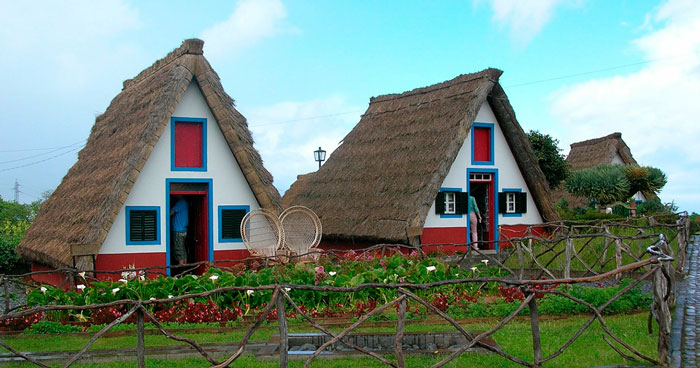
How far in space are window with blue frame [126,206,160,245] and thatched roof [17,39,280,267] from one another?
649 millimetres

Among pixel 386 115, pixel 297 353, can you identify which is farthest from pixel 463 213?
pixel 297 353

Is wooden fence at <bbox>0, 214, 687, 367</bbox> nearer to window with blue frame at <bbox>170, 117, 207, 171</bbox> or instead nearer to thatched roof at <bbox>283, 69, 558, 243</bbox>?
window with blue frame at <bbox>170, 117, 207, 171</bbox>

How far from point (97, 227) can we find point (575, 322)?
8.48 m

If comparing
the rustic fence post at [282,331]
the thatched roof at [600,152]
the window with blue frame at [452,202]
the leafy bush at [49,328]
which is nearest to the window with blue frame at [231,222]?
the leafy bush at [49,328]

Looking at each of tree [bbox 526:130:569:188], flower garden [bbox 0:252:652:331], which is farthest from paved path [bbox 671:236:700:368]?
tree [bbox 526:130:569:188]

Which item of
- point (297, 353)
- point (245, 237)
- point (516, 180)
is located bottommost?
point (297, 353)

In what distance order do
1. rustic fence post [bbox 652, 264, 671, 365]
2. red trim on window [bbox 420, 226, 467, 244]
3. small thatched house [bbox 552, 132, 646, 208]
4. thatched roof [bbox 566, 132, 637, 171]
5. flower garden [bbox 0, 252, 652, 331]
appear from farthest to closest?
thatched roof [bbox 566, 132, 637, 171], small thatched house [bbox 552, 132, 646, 208], red trim on window [bbox 420, 226, 467, 244], flower garden [bbox 0, 252, 652, 331], rustic fence post [bbox 652, 264, 671, 365]

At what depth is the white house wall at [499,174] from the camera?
1761 centimetres

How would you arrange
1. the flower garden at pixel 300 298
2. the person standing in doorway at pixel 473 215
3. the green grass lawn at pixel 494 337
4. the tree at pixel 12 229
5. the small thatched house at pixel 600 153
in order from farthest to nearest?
the small thatched house at pixel 600 153, the tree at pixel 12 229, the person standing in doorway at pixel 473 215, the flower garden at pixel 300 298, the green grass lawn at pixel 494 337

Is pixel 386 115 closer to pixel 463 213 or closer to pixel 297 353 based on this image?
pixel 463 213

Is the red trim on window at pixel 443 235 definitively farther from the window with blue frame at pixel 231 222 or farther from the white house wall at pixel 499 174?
the window with blue frame at pixel 231 222

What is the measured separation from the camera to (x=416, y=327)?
840cm

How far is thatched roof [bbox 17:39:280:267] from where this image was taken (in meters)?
12.4

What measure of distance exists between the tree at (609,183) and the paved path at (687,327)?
1325 cm
